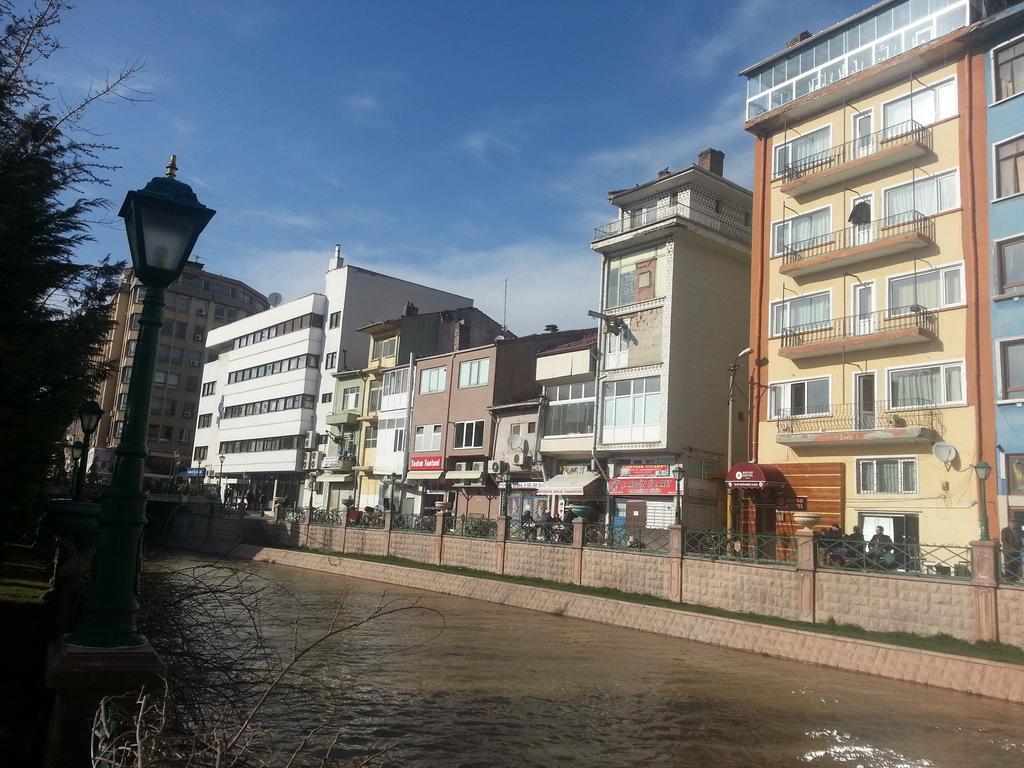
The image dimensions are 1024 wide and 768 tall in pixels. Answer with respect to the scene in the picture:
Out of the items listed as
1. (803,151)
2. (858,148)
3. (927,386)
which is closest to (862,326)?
(927,386)

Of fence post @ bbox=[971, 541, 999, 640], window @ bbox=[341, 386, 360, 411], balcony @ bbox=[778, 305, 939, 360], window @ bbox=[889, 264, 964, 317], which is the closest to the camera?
fence post @ bbox=[971, 541, 999, 640]

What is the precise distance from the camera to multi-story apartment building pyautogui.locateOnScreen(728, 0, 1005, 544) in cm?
2562

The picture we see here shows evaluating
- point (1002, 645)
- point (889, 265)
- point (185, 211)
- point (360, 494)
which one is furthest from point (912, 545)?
point (360, 494)

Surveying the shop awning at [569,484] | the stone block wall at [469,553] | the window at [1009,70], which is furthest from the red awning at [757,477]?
the window at [1009,70]

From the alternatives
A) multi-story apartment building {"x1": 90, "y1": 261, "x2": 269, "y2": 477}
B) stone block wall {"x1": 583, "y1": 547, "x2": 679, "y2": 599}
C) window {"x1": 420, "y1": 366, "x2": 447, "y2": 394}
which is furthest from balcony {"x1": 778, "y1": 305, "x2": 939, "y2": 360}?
multi-story apartment building {"x1": 90, "y1": 261, "x2": 269, "y2": 477}

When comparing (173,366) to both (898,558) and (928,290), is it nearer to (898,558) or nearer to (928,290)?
(928,290)

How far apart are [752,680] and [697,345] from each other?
20592 mm

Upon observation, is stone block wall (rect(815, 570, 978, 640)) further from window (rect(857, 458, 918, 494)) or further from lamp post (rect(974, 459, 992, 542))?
window (rect(857, 458, 918, 494))

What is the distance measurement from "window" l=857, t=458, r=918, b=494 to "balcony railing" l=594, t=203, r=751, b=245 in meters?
13.3

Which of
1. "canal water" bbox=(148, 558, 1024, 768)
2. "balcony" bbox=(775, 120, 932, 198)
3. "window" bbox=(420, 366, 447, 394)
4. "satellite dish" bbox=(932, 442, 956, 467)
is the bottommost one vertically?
"canal water" bbox=(148, 558, 1024, 768)

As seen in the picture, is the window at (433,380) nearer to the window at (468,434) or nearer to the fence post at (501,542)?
the window at (468,434)

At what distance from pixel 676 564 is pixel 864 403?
8.45 meters

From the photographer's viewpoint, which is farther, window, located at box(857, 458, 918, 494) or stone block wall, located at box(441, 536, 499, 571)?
stone block wall, located at box(441, 536, 499, 571)

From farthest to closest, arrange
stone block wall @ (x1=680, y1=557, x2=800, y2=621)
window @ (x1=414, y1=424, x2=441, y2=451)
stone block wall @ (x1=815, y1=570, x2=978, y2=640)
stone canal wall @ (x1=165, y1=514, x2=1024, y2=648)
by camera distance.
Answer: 1. window @ (x1=414, y1=424, x2=441, y2=451)
2. stone block wall @ (x1=680, y1=557, x2=800, y2=621)
3. stone block wall @ (x1=815, y1=570, x2=978, y2=640)
4. stone canal wall @ (x1=165, y1=514, x2=1024, y2=648)
